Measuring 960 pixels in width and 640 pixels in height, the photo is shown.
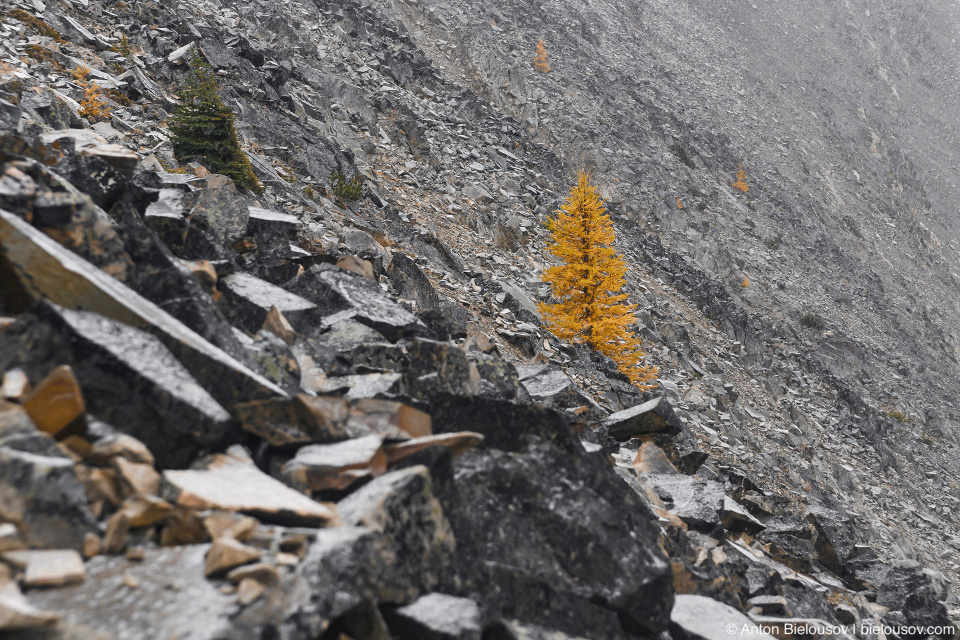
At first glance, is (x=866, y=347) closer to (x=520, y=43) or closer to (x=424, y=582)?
(x=520, y=43)

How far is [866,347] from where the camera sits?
32969 millimetres

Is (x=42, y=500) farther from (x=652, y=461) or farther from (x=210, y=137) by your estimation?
(x=210, y=137)

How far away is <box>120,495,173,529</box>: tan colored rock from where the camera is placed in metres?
2.99

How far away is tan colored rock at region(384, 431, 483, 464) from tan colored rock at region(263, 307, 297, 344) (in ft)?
6.55

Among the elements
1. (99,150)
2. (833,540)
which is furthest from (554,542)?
(833,540)

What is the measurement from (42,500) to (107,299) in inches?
67.5

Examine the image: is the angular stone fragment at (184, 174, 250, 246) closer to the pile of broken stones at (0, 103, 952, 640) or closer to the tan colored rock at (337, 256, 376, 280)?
the pile of broken stones at (0, 103, 952, 640)

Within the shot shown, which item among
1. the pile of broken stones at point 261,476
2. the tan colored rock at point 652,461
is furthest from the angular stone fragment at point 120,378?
the tan colored rock at point 652,461

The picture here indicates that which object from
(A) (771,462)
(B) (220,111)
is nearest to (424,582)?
(B) (220,111)

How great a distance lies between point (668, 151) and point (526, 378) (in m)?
34.6

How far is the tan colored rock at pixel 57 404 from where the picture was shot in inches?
124

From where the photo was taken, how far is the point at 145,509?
3.02 meters

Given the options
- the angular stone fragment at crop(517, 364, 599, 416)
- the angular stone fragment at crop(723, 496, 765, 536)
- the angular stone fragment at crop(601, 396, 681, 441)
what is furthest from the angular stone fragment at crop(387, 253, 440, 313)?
the angular stone fragment at crop(723, 496, 765, 536)

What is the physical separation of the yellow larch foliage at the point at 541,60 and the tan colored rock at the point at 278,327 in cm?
3670
